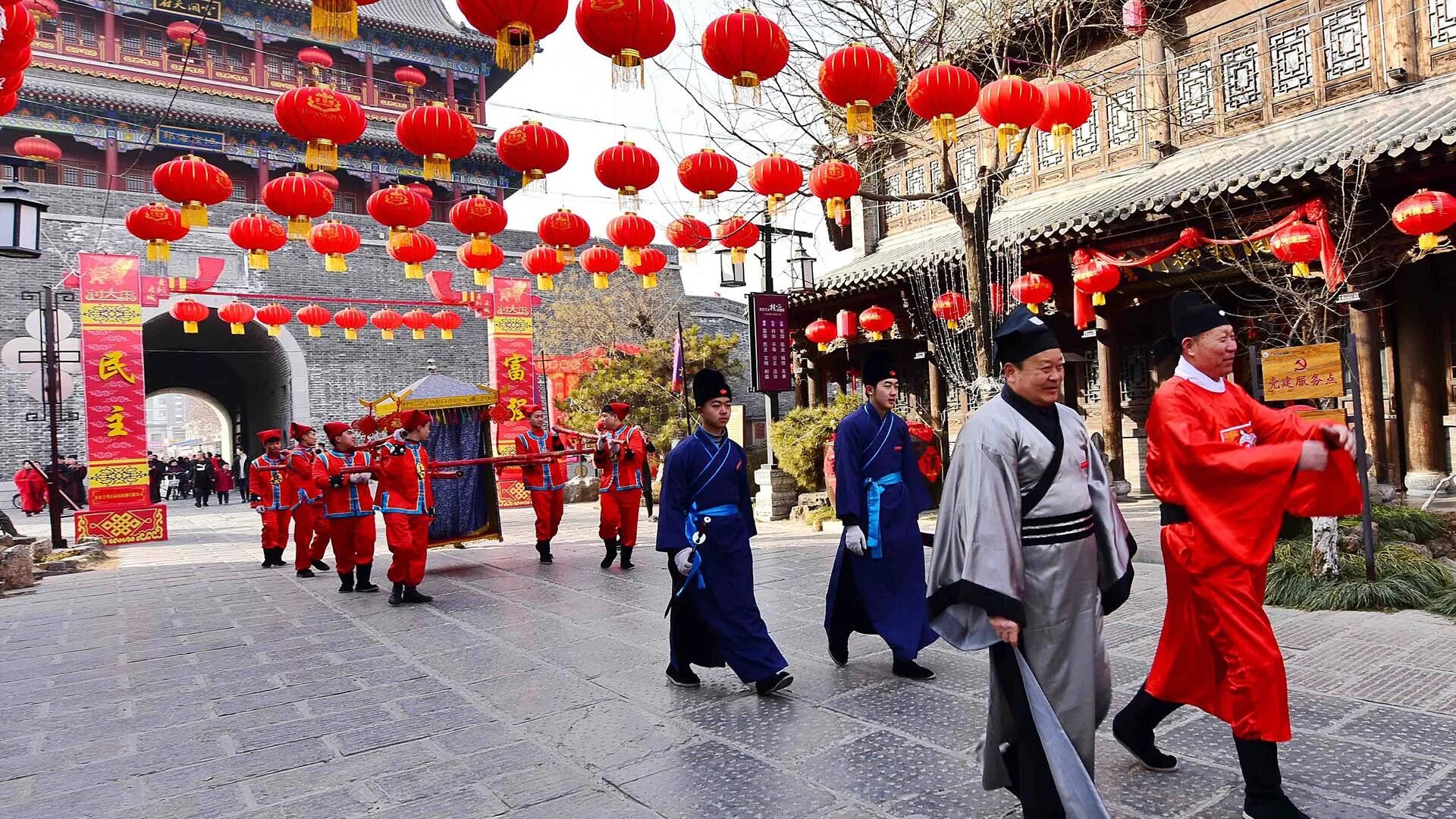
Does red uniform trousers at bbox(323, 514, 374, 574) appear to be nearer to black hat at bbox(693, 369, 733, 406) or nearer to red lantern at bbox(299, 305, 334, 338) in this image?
black hat at bbox(693, 369, 733, 406)

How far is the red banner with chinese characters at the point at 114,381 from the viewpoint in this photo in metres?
13.8

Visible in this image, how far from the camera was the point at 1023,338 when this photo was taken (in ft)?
9.19

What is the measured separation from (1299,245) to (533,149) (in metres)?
6.76

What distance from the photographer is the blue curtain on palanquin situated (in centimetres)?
980

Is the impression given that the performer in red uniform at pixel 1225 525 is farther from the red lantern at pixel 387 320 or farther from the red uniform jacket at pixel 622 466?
the red lantern at pixel 387 320

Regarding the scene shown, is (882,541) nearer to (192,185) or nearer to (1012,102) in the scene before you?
(1012,102)

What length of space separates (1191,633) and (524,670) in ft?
11.2

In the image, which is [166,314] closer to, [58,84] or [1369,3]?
[58,84]

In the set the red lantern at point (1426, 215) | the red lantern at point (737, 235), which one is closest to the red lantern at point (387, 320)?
the red lantern at point (737, 235)

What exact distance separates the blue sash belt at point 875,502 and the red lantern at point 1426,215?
17.7ft

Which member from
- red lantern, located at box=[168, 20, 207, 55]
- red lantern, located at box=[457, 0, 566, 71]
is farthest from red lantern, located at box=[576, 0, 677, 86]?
red lantern, located at box=[168, 20, 207, 55]

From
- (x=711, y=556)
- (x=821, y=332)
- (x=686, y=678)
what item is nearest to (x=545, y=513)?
(x=686, y=678)

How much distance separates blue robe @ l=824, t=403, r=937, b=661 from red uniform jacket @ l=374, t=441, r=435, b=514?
413 cm

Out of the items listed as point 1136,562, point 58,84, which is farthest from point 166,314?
point 1136,562
